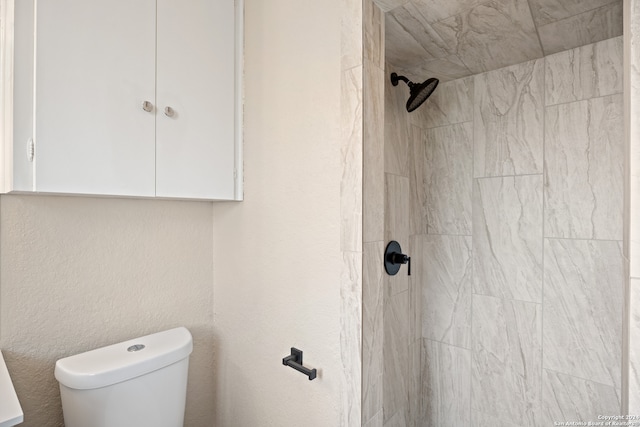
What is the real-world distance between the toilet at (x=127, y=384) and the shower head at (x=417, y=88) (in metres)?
1.38

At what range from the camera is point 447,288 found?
175 cm

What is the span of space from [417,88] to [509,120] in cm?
50

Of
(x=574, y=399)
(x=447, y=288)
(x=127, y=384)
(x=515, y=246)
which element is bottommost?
(x=574, y=399)

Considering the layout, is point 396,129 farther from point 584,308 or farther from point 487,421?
point 487,421

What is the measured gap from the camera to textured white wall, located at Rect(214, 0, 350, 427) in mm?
1030

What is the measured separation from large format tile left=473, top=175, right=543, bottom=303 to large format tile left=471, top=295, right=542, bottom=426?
7 centimetres

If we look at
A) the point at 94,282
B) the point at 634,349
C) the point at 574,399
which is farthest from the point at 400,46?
the point at 574,399

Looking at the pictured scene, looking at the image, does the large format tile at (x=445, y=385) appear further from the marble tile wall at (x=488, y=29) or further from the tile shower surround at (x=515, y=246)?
the marble tile wall at (x=488, y=29)

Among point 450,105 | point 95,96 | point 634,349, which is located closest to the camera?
point 634,349

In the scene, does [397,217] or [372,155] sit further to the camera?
[397,217]

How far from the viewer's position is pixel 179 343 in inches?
47.9

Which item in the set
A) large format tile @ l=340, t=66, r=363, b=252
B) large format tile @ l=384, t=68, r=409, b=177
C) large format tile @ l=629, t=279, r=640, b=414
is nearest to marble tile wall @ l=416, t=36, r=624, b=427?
large format tile @ l=384, t=68, r=409, b=177

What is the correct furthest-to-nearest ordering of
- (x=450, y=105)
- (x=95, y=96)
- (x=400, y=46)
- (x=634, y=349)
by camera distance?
(x=450, y=105), (x=400, y=46), (x=95, y=96), (x=634, y=349)

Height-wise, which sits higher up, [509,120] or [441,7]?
[441,7]
